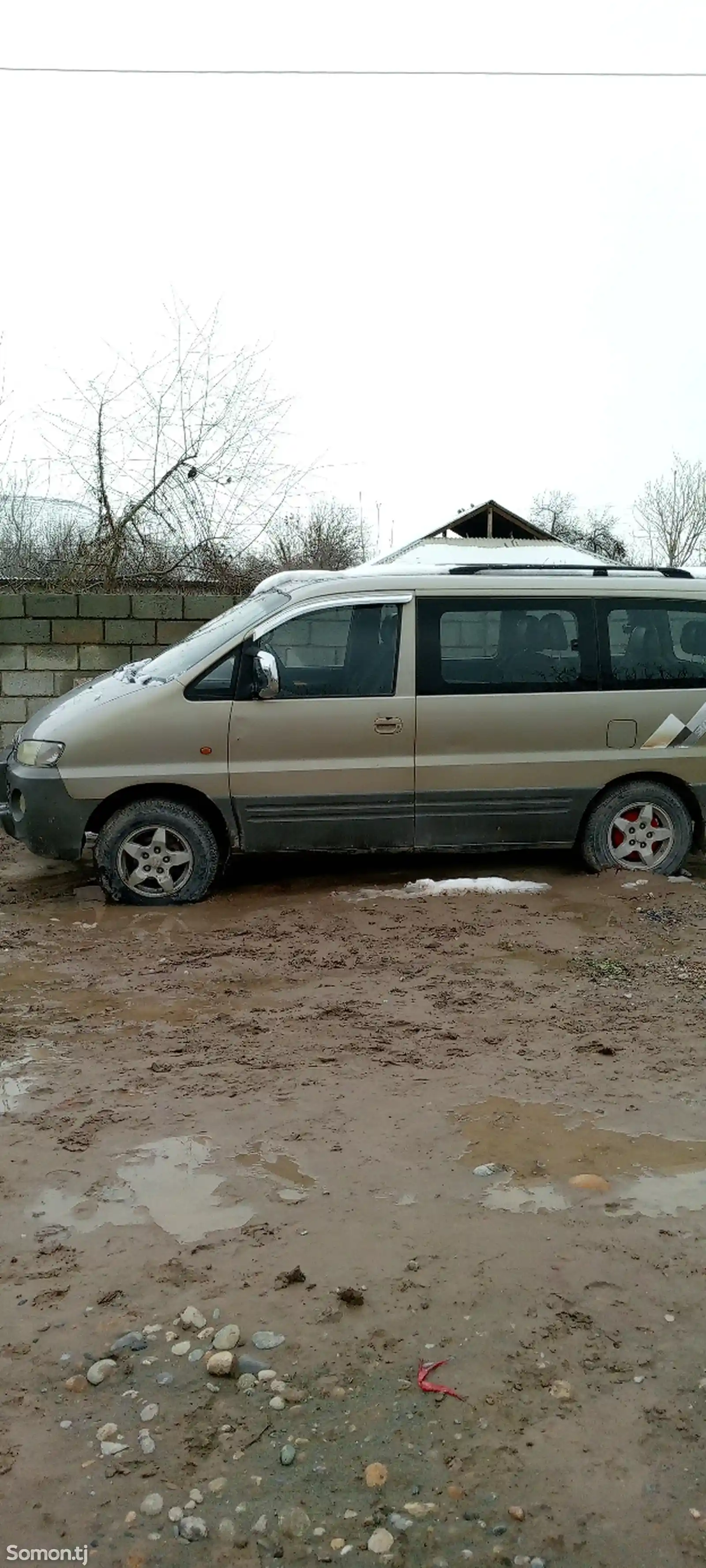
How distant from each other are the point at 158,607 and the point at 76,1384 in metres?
7.61

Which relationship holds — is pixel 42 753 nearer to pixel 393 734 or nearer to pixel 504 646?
pixel 393 734

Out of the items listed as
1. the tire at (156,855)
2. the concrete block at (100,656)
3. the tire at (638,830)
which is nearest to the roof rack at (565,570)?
the tire at (638,830)

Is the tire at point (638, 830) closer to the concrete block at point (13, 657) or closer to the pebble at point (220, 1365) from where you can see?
the pebble at point (220, 1365)

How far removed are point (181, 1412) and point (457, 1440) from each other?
1.89 ft

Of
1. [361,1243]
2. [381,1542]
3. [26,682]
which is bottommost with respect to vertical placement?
[381,1542]

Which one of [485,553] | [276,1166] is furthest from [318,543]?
[276,1166]

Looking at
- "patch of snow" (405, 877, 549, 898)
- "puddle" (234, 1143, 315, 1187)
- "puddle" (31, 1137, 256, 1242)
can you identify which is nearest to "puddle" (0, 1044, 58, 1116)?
"puddle" (31, 1137, 256, 1242)

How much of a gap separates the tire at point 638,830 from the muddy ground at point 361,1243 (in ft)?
4.50

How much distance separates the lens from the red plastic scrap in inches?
92.7

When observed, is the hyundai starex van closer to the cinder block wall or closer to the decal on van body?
the decal on van body

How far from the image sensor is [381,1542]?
2.00 meters

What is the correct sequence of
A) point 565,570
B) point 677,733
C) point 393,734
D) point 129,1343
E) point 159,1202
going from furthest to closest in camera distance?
1. point 565,570
2. point 677,733
3. point 393,734
4. point 159,1202
5. point 129,1343

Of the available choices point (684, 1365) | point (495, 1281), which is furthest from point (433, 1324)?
point (684, 1365)

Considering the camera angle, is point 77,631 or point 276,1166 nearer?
point 276,1166
